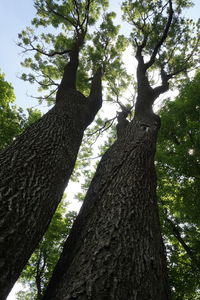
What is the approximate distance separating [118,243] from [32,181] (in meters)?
1.52

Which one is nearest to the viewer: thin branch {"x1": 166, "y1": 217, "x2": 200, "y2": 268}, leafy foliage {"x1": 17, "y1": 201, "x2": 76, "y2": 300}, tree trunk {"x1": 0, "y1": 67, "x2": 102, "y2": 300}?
tree trunk {"x1": 0, "y1": 67, "x2": 102, "y2": 300}

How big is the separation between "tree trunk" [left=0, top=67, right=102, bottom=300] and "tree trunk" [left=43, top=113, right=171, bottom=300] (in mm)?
617

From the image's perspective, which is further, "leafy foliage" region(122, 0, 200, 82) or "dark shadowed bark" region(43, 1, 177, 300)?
"leafy foliage" region(122, 0, 200, 82)

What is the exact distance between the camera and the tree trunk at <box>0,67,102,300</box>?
262cm

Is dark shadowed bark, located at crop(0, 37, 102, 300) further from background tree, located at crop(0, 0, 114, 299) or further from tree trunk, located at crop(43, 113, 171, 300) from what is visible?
tree trunk, located at crop(43, 113, 171, 300)

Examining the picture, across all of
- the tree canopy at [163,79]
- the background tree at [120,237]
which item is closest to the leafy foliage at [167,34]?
the tree canopy at [163,79]

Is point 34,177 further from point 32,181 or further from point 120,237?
point 120,237

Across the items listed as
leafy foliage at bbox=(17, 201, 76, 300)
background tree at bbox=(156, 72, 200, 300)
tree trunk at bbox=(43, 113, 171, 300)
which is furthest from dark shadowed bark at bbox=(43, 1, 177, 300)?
leafy foliage at bbox=(17, 201, 76, 300)

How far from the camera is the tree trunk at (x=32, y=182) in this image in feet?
8.61

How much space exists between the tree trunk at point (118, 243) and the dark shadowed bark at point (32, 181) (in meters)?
0.62

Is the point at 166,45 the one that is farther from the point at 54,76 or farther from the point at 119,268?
the point at 119,268

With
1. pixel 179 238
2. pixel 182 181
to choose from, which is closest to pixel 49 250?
pixel 179 238

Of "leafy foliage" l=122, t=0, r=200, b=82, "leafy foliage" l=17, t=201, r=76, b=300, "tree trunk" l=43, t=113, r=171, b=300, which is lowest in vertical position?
"tree trunk" l=43, t=113, r=171, b=300

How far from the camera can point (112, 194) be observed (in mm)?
3877
